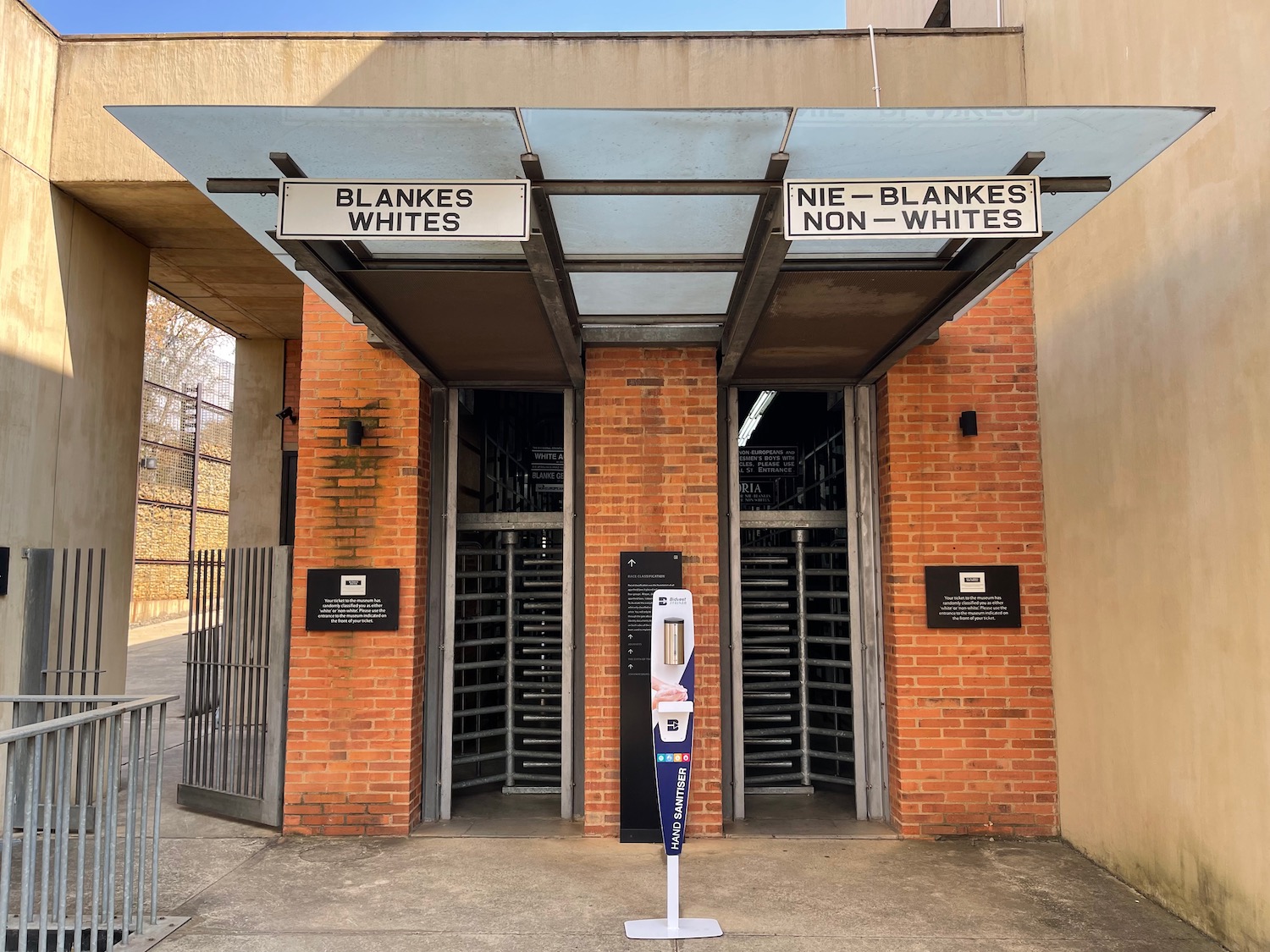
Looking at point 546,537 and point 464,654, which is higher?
point 546,537

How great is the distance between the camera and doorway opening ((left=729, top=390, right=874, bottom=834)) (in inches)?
272

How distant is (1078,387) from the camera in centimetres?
598

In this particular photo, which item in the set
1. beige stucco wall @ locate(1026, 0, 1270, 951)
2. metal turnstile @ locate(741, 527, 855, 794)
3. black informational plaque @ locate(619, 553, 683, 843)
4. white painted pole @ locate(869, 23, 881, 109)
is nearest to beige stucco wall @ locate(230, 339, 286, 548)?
black informational plaque @ locate(619, 553, 683, 843)

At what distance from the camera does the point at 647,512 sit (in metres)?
6.61

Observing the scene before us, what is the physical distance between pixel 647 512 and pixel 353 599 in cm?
222

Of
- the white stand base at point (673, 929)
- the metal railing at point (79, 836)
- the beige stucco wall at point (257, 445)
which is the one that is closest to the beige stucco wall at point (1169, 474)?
the white stand base at point (673, 929)

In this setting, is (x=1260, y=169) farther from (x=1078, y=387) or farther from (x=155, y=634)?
(x=155, y=634)

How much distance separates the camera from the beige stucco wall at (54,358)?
6484mm

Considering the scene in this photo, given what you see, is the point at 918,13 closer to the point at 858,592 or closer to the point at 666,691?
the point at 858,592

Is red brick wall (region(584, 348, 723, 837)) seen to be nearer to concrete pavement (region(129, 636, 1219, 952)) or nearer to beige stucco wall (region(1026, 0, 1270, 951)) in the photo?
concrete pavement (region(129, 636, 1219, 952))

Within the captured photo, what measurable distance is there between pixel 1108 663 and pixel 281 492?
33.5 feet

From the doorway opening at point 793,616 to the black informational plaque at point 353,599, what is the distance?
8.39ft

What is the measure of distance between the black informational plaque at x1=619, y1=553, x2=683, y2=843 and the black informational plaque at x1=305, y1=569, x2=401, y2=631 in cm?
168

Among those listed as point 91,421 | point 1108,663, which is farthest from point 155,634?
point 1108,663
